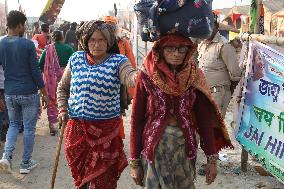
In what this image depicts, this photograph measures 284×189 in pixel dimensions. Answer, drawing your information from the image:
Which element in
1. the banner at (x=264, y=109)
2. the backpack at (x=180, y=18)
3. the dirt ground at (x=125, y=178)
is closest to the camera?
the backpack at (x=180, y=18)

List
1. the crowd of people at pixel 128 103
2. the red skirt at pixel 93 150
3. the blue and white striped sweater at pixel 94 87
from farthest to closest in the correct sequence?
the red skirt at pixel 93 150 → the blue and white striped sweater at pixel 94 87 → the crowd of people at pixel 128 103

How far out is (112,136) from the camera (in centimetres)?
344

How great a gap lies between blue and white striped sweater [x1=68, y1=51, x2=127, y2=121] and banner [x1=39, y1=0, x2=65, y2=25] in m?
10.9

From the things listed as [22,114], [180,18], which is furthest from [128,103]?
[22,114]

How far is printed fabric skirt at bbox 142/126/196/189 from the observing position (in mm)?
2689

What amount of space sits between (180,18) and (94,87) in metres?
1.07

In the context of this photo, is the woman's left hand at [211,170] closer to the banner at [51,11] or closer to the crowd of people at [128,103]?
the crowd of people at [128,103]

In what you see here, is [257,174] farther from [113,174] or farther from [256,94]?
[113,174]

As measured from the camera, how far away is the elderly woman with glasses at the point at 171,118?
2576 millimetres

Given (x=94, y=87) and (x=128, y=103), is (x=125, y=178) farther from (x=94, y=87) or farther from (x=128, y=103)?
(x=94, y=87)

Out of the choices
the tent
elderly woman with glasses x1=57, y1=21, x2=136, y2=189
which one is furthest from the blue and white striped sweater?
the tent

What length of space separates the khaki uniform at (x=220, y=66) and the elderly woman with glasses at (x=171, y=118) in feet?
7.40

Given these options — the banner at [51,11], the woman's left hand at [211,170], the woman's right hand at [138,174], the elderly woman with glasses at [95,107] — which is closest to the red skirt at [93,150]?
the elderly woman with glasses at [95,107]

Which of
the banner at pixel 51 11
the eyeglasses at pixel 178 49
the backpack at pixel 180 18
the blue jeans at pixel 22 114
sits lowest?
the blue jeans at pixel 22 114
